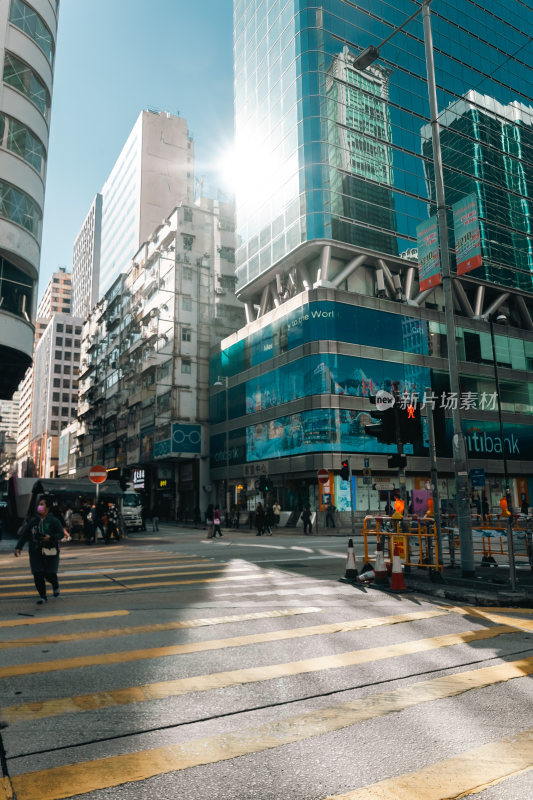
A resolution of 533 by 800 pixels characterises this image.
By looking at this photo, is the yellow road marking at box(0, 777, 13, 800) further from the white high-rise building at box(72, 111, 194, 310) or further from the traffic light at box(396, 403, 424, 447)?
the white high-rise building at box(72, 111, 194, 310)

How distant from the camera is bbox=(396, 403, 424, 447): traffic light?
A: 12.4 metres

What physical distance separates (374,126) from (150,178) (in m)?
47.9

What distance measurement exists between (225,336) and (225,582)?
52.2 metres

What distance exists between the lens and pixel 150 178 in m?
87.7

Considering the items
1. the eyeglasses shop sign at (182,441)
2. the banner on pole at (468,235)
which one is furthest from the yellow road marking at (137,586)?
the eyeglasses shop sign at (182,441)

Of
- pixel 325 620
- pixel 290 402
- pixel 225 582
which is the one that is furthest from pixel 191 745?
pixel 290 402

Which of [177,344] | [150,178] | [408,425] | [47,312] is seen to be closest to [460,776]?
[408,425]

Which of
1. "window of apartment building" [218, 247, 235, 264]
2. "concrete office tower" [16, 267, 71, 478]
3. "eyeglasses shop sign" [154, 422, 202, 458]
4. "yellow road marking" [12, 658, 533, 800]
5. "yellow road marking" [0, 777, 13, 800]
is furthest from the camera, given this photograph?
"concrete office tower" [16, 267, 71, 478]

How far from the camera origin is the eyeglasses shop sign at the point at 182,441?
57.9 m

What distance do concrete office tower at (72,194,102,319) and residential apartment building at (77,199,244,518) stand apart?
203 ft

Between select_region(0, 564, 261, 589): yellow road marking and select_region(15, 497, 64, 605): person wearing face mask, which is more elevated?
select_region(15, 497, 64, 605): person wearing face mask

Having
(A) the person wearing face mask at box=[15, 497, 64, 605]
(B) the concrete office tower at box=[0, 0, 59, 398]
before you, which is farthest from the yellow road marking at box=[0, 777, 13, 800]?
(B) the concrete office tower at box=[0, 0, 59, 398]

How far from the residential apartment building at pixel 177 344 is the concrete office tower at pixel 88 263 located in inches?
2430

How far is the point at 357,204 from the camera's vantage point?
1874 inches
